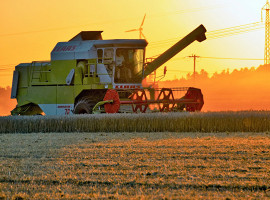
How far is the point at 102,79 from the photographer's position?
1764cm

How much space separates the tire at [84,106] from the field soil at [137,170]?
583cm

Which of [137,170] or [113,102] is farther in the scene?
[113,102]

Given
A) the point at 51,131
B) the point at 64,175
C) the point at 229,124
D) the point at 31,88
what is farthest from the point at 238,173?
the point at 31,88

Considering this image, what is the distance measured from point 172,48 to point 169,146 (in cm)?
945

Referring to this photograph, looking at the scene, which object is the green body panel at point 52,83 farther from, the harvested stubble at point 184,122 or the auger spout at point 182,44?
the auger spout at point 182,44

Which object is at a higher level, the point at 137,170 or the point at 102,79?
the point at 102,79

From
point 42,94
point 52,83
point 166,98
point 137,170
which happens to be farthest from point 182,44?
point 137,170

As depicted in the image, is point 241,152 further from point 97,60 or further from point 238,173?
point 97,60

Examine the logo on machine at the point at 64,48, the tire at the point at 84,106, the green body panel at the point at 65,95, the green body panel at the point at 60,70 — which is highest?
the logo on machine at the point at 64,48

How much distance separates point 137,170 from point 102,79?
10636 mm

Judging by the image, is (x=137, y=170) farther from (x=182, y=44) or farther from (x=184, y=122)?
(x=182, y=44)

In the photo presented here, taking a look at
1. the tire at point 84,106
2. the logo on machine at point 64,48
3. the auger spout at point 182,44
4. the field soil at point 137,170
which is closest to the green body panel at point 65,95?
the tire at point 84,106

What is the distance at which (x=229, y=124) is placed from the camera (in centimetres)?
1483

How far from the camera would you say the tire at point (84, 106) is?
17375mm
